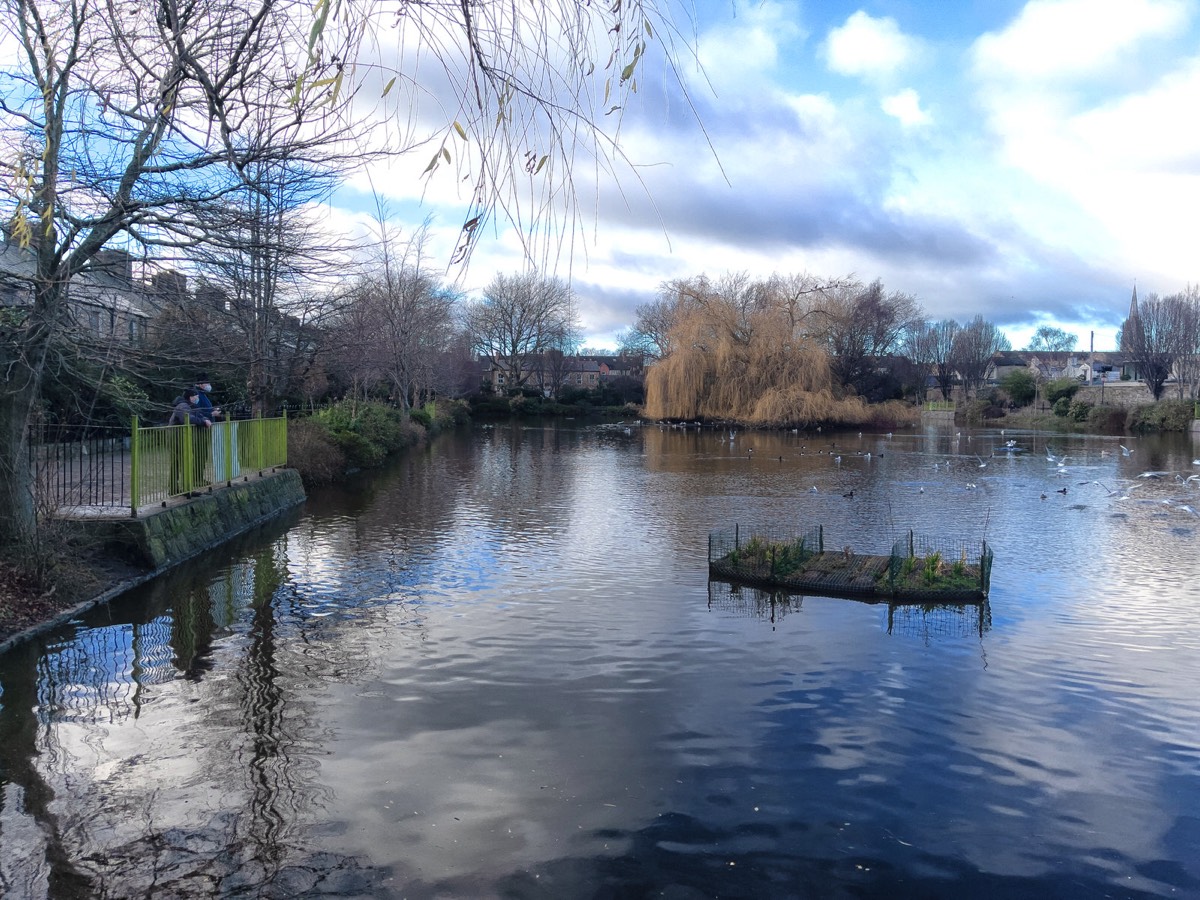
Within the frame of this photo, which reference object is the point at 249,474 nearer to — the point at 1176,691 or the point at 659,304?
the point at 1176,691

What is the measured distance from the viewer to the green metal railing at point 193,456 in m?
12.4

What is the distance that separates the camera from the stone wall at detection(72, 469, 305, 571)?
1181 centimetres

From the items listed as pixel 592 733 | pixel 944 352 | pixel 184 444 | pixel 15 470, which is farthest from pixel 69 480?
pixel 944 352

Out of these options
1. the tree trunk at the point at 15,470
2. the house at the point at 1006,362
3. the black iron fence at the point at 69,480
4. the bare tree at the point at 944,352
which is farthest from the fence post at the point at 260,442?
the house at the point at 1006,362

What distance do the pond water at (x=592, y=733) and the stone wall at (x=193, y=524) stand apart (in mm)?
500

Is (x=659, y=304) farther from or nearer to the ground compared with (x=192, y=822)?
farther from the ground

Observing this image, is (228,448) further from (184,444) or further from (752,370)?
(752,370)

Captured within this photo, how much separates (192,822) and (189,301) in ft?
24.3

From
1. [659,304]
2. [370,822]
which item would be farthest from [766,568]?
[659,304]

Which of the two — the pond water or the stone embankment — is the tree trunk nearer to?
the stone embankment

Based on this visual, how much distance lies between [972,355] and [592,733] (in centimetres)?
9762

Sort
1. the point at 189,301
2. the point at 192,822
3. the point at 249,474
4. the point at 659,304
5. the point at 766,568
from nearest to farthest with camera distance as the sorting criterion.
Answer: the point at 192,822, the point at 189,301, the point at 766,568, the point at 249,474, the point at 659,304

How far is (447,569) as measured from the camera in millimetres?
13578

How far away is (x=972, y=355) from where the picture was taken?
95375mm
